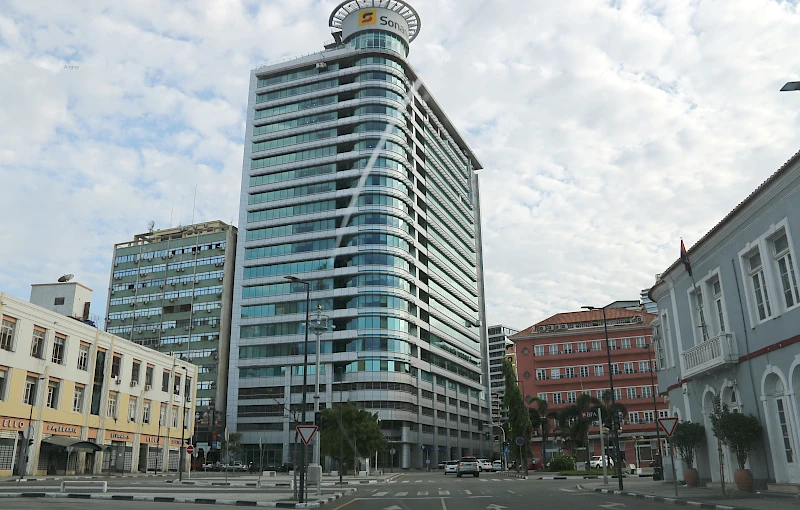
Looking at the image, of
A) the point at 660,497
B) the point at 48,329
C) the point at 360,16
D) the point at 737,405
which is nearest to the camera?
the point at 660,497

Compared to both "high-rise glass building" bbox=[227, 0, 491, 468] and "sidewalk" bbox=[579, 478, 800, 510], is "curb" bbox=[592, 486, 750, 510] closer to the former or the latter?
"sidewalk" bbox=[579, 478, 800, 510]

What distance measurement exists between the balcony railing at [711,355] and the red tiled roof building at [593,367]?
5794 cm

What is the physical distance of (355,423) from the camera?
54.9 metres

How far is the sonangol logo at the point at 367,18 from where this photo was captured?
321 feet

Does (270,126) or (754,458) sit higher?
(270,126)

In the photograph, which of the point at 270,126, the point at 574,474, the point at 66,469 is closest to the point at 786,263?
the point at 574,474

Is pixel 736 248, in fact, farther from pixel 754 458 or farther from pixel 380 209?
pixel 380 209

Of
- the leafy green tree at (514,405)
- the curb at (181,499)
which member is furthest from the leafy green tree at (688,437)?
the leafy green tree at (514,405)

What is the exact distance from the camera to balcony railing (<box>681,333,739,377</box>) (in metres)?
24.8

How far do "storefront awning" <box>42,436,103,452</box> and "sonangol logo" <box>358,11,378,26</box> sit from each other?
7135 cm

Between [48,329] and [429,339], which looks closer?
[48,329]

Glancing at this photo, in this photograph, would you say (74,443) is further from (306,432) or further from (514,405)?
(514,405)

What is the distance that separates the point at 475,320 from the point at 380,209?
41.5m

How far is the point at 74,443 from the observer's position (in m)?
49.6
